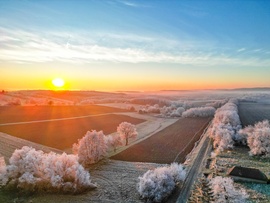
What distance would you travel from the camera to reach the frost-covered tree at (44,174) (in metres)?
35.6

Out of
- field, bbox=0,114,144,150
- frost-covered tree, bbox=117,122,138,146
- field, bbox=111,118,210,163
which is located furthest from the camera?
frost-covered tree, bbox=117,122,138,146

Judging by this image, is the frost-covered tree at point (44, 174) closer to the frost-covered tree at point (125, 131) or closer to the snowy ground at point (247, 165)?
the snowy ground at point (247, 165)

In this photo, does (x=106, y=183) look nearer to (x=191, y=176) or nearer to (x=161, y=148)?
(x=191, y=176)

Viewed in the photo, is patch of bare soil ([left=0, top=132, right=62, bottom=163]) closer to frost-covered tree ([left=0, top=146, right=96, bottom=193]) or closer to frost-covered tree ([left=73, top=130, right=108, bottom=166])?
frost-covered tree ([left=73, top=130, right=108, bottom=166])

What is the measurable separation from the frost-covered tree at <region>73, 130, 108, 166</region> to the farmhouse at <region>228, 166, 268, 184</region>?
82.5 ft

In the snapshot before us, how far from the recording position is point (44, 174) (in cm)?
3684

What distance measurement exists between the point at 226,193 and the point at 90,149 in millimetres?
27645

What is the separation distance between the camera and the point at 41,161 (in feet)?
128

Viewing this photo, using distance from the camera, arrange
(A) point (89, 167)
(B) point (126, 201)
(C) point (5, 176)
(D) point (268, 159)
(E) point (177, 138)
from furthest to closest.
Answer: (E) point (177, 138) → (D) point (268, 159) → (A) point (89, 167) → (C) point (5, 176) → (B) point (126, 201)

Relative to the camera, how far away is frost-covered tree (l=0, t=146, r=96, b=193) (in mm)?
35619

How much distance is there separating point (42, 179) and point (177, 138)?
43.5m

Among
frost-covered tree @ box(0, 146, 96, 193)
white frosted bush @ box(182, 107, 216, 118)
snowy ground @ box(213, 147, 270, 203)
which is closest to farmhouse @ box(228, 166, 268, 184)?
snowy ground @ box(213, 147, 270, 203)

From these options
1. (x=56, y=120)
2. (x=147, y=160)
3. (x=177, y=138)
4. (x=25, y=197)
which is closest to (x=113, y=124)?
(x=56, y=120)

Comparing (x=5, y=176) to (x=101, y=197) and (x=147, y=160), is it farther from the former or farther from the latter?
(x=147, y=160)
